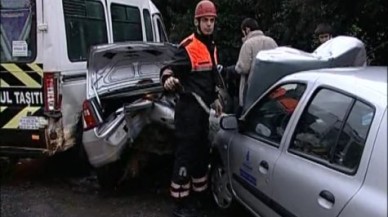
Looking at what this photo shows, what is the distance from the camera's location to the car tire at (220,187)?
5016 mm

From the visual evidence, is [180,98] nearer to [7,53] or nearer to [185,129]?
[185,129]

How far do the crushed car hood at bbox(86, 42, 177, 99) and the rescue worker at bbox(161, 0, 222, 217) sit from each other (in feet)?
1.98

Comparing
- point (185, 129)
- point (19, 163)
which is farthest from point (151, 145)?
point (19, 163)

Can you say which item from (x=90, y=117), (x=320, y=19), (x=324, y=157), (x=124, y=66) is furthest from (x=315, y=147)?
(x=320, y=19)

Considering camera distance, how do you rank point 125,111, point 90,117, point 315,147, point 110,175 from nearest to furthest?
point 315,147, point 125,111, point 90,117, point 110,175

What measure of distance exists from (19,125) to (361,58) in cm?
349

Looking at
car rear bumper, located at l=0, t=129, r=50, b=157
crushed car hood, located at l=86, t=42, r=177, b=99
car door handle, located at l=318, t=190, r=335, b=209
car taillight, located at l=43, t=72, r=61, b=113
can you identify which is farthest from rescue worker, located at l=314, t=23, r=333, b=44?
car door handle, located at l=318, t=190, r=335, b=209

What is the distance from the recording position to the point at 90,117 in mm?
5613

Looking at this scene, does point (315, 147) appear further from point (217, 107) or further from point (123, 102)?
point (123, 102)

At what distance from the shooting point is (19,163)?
7.48 m

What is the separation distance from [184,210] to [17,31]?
8.14 ft

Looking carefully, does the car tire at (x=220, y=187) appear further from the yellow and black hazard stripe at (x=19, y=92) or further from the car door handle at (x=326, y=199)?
the yellow and black hazard stripe at (x=19, y=92)

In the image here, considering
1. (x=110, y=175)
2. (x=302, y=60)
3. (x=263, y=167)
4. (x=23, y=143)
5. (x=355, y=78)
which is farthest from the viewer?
(x=110, y=175)

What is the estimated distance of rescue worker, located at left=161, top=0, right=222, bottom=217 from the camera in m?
5.07
